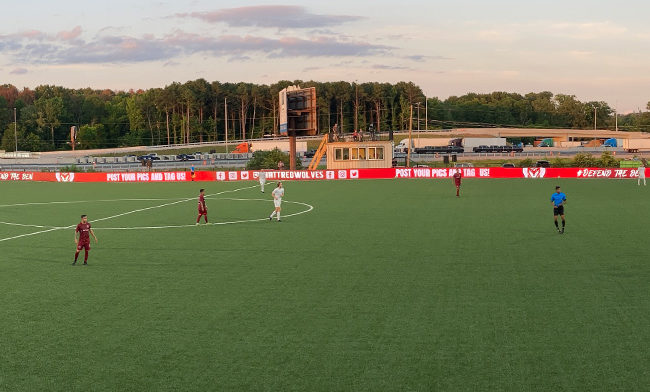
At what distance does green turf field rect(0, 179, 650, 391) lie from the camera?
1098 centimetres

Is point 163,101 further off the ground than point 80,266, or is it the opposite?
point 163,101

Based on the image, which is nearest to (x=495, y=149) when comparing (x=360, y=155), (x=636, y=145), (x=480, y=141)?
(x=480, y=141)

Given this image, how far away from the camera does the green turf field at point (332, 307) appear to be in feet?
36.0

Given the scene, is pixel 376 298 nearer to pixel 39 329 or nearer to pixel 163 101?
pixel 39 329

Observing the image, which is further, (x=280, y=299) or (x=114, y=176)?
(x=114, y=176)

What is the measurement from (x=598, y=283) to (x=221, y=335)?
32.9ft

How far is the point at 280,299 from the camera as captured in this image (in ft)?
53.9

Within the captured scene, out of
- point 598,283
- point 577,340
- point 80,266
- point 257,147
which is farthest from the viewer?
point 257,147

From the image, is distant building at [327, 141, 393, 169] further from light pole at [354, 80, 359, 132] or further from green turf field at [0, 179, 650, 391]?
light pole at [354, 80, 359, 132]

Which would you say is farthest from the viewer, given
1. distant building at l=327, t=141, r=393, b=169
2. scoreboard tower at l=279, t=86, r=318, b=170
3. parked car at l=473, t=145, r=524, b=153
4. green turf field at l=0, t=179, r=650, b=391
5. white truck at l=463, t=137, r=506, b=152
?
white truck at l=463, t=137, r=506, b=152

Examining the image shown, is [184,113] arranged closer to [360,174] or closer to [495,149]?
[495,149]

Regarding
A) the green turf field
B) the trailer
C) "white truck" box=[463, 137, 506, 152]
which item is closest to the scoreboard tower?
the green turf field

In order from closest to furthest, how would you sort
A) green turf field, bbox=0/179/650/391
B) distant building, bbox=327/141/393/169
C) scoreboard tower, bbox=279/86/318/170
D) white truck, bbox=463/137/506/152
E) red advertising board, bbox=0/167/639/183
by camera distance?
green turf field, bbox=0/179/650/391, red advertising board, bbox=0/167/639/183, scoreboard tower, bbox=279/86/318/170, distant building, bbox=327/141/393/169, white truck, bbox=463/137/506/152

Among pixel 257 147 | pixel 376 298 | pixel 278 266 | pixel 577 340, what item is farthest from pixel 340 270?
pixel 257 147
